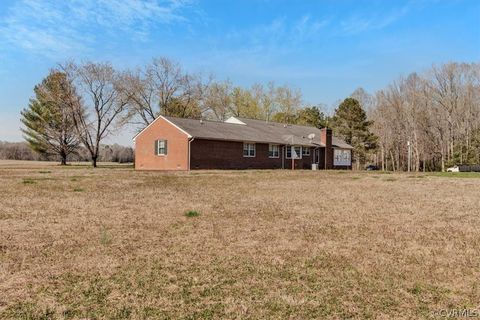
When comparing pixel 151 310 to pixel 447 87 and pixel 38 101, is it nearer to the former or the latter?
pixel 38 101

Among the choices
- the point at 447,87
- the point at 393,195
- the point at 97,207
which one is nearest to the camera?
the point at 97,207

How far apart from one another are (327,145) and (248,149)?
1066cm

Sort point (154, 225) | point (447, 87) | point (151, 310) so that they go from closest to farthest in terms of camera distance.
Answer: point (151, 310) → point (154, 225) → point (447, 87)

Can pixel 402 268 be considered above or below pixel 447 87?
below

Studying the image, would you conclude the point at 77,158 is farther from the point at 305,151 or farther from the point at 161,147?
the point at 305,151

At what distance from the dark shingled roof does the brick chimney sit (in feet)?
1.85

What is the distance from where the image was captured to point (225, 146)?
102 feet

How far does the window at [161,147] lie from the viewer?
3098cm

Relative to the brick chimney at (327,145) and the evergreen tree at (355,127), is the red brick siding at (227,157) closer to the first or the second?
the brick chimney at (327,145)

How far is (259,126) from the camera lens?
125ft

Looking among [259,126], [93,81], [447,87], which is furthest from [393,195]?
[447,87]

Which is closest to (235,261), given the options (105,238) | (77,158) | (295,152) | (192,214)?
(105,238)

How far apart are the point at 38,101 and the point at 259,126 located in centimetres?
→ 2792

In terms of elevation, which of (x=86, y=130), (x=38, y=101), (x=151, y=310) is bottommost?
(x=151, y=310)
